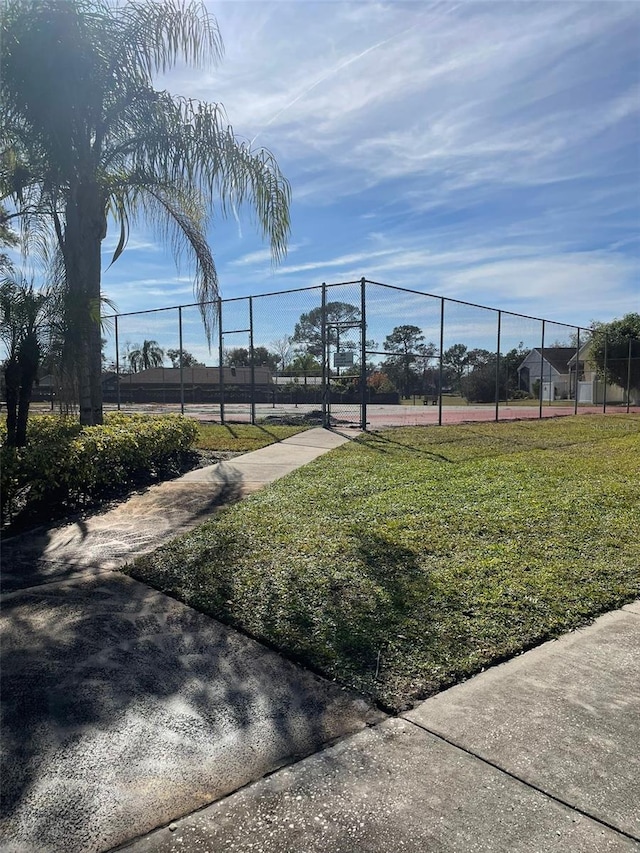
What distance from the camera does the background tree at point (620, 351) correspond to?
88.2 feet

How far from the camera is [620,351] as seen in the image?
27641 millimetres

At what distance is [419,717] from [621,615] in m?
1.64

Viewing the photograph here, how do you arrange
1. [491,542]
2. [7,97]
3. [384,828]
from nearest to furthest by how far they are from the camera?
[384,828] < [491,542] < [7,97]

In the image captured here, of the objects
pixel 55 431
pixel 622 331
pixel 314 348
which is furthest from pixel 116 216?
pixel 622 331

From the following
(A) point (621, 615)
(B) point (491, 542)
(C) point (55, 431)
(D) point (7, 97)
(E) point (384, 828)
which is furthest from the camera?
(C) point (55, 431)

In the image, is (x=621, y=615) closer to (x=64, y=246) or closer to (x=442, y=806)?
(x=442, y=806)

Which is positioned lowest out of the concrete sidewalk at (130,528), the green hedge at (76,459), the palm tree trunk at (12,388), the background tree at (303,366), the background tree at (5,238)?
the concrete sidewalk at (130,528)

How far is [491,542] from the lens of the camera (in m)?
4.55

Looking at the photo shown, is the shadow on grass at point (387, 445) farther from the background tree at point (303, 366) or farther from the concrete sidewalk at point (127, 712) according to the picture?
the background tree at point (303, 366)

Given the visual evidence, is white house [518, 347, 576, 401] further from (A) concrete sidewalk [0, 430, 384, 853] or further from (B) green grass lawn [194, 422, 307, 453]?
(A) concrete sidewalk [0, 430, 384, 853]

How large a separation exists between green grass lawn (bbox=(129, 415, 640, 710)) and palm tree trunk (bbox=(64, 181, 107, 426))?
306cm

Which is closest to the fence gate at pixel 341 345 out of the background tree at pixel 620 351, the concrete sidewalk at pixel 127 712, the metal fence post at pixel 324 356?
the metal fence post at pixel 324 356

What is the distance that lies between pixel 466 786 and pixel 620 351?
29.5 metres

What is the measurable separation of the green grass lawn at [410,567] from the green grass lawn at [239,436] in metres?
3.23
